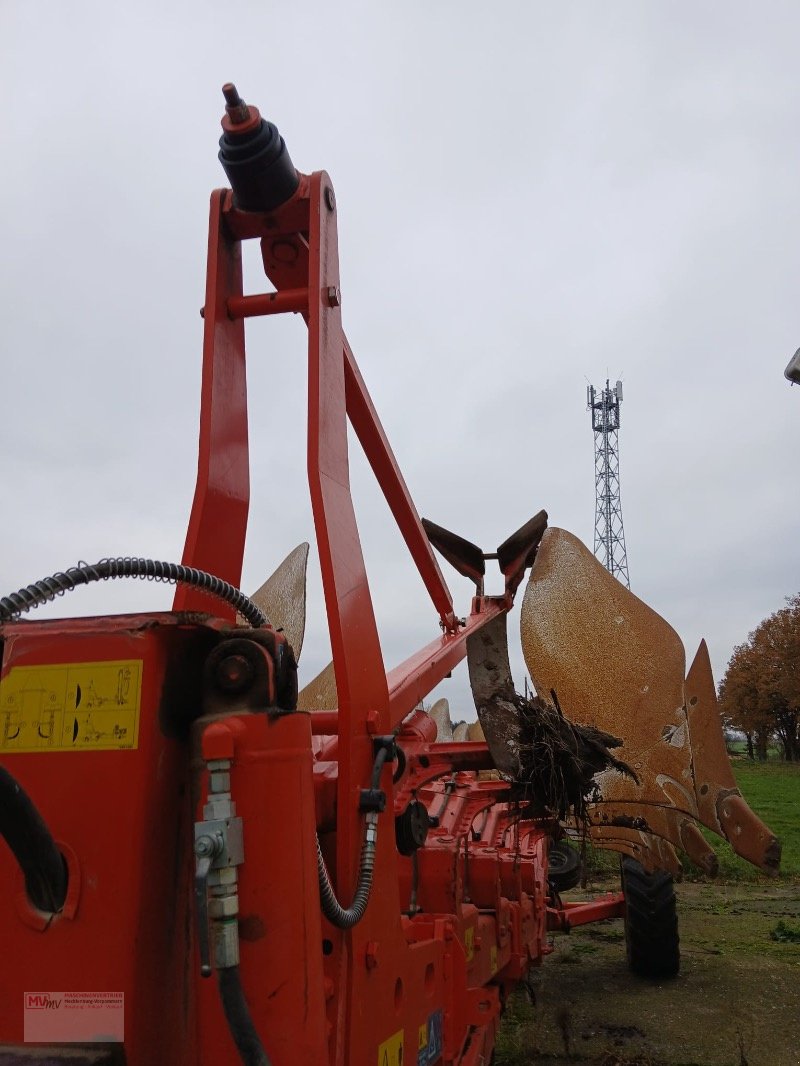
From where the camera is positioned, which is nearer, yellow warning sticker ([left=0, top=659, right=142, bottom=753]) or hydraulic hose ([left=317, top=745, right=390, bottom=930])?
yellow warning sticker ([left=0, top=659, right=142, bottom=753])

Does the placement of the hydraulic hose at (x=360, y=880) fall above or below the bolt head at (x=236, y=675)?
below

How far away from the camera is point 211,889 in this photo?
59.4 inches

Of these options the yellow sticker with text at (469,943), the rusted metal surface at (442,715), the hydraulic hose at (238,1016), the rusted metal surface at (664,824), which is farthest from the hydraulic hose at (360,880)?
the rusted metal surface at (442,715)

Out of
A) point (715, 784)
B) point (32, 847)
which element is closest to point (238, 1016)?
point (32, 847)

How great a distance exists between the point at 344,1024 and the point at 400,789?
89.5 inches

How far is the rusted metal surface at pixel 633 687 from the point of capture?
22.8ft

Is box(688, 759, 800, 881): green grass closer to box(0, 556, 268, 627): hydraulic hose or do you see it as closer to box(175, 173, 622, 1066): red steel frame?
box(175, 173, 622, 1066): red steel frame

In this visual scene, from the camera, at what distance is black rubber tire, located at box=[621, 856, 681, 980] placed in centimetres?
668

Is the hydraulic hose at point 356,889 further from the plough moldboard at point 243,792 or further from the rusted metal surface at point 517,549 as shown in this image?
the rusted metal surface at point 517,549

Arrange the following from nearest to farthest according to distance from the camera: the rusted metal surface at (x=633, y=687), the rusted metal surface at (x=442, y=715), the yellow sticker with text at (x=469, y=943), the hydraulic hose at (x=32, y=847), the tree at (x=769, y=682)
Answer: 1. the hydraulic hose at (x=32, y=847)
2. the yellow sticker with text at (x=469, y=943)
3. the rusted metal surface at (x=633, y=687)
4. the rusted metal surface at (x=442, y=715)
5. the tree at (x=769, y=682)

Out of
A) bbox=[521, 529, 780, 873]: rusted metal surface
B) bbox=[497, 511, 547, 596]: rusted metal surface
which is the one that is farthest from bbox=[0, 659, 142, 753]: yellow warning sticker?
bbox=[521, 529, 780, 873]: rusted metal surface

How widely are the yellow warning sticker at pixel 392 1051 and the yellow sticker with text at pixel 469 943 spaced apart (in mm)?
1153

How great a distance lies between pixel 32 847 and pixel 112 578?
1.60 feet

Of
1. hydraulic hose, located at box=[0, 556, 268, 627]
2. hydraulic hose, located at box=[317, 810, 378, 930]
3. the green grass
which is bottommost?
the green grass
